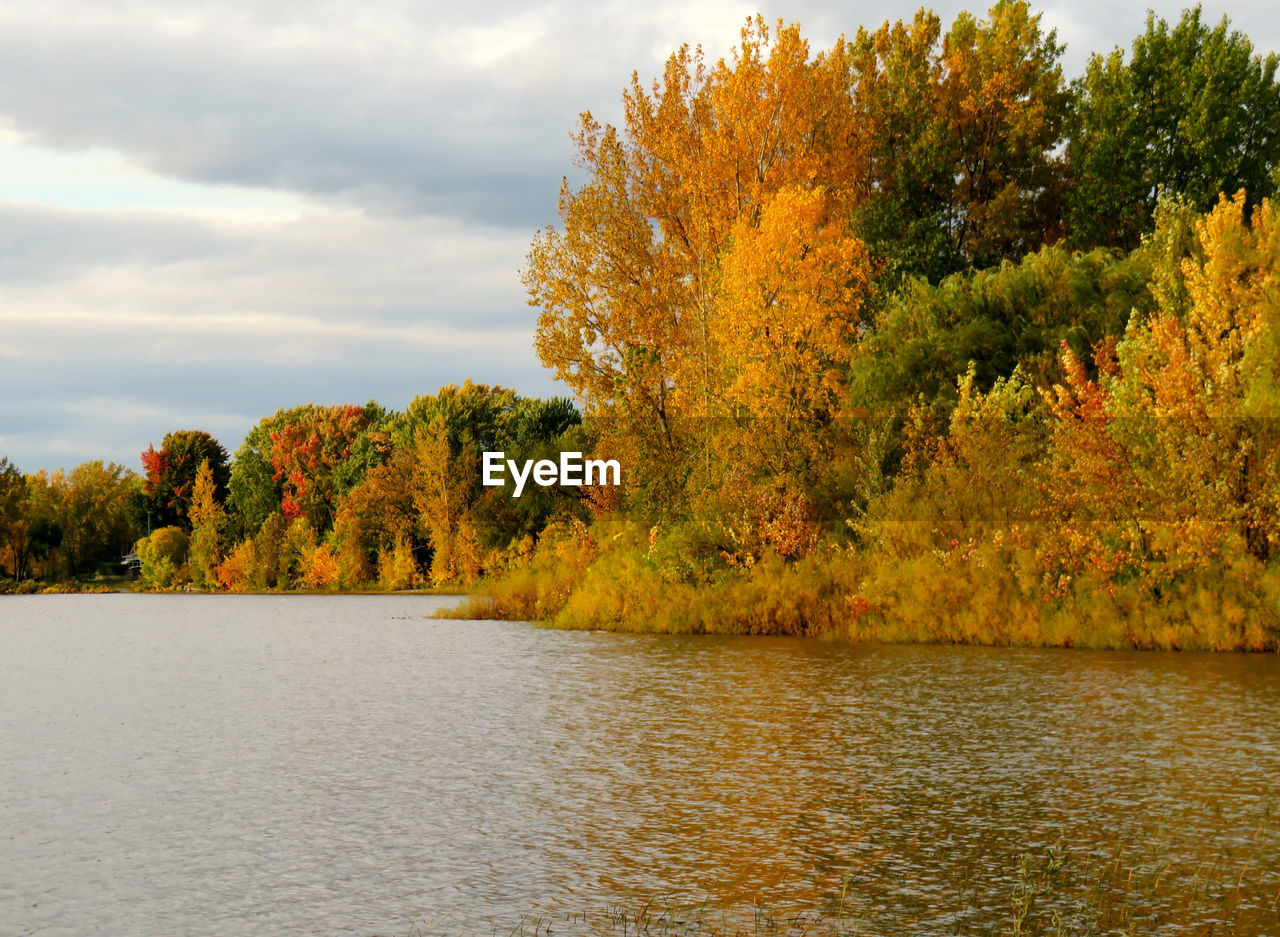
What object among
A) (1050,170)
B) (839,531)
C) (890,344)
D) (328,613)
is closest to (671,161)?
(890,344)

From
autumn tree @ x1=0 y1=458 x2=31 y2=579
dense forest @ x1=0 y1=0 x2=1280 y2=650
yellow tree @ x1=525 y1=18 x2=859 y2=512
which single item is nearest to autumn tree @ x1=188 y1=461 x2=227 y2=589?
autumn tree @ x1=0 y1=458 x2=31 y2=579

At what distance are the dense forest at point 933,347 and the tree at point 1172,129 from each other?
0.52 ft

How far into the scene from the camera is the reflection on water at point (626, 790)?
38.9 feet

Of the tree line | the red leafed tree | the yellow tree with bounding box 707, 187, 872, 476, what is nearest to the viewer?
the yellow tree with bounding box 707, 187, 872, 476

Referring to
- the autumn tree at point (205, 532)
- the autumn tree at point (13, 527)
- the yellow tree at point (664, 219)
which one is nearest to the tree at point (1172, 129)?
→ the yellow tree at point (664, 219)

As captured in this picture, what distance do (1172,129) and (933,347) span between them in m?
22.4

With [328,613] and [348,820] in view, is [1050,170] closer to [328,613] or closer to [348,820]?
[328,613]

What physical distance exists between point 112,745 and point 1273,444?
100 ft

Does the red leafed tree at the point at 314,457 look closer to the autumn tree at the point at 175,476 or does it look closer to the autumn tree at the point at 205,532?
the autumn tree at the point at 205,532

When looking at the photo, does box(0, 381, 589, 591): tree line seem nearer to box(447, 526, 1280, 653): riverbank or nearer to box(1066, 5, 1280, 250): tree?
box(447, 526, 1280, 653): riverbank

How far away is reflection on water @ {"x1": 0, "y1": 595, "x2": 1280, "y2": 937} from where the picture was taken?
38.9ft

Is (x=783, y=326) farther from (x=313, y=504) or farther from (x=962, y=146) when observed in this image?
(x=313, y=504)

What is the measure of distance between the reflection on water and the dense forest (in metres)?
4.76

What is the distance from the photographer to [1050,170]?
2552 inches
